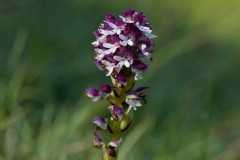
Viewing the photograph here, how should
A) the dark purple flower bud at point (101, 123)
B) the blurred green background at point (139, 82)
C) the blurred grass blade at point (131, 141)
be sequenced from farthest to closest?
the blurred grass blade at point (131, 141), the blurred green background at point (139, 82), the dark purple flower bud at point (101, 123)

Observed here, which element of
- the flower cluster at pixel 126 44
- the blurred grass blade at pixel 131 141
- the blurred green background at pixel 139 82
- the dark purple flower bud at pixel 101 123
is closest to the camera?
the flower cluster at pixel 126 44

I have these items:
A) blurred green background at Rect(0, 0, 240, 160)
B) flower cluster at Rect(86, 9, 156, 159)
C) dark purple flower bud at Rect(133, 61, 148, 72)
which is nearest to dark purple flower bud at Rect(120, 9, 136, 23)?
flower cluster at Rect(86, 9, 156, 159)

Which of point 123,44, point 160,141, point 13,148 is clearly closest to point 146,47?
point 123,44

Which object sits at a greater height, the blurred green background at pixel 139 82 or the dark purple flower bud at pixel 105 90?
the blurred green background at pixel 139 82

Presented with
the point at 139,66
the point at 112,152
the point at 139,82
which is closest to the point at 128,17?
the point at 139,66

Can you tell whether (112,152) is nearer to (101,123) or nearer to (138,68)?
(101,123)

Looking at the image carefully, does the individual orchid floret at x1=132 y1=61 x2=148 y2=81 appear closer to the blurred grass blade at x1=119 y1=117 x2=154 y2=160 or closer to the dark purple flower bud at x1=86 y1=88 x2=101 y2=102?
the dark purple flower bud at x1=86 y1=88 x2=101 y2=102

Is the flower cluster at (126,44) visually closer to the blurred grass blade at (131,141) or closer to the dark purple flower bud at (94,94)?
the dark purple flower bud at (94,94)

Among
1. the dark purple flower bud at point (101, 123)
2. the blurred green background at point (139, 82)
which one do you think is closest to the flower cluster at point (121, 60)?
the dark purple flower bud at point (101, 123)
